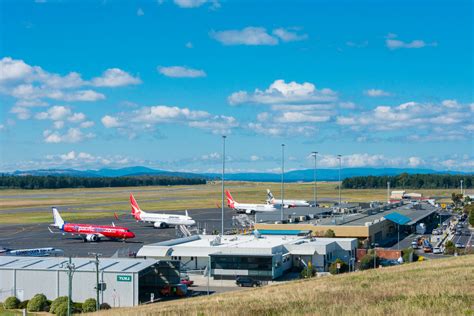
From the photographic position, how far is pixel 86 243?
101 meters

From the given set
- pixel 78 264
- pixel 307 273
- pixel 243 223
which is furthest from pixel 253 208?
pixel 78 264

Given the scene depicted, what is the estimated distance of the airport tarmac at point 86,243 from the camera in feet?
300

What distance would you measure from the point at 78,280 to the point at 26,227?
7073cm

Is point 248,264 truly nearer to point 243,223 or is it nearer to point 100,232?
point 100,232

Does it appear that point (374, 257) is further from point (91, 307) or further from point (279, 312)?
point (279, 312)

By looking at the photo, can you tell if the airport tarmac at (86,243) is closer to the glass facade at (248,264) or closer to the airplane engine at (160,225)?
the airplane engine at (160,225)

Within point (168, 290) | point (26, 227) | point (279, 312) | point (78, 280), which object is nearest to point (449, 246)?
point (168, 290)

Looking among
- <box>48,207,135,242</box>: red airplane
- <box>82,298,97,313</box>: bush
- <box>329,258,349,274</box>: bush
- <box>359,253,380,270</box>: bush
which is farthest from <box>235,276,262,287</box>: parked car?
<box>48,207,135,242</box>: red airplane

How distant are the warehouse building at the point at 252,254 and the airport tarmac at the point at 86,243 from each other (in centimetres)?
1342

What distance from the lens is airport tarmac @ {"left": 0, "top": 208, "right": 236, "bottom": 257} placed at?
91562mm

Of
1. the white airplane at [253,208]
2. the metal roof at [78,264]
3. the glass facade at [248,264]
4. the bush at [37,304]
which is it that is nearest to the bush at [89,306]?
the bush at [37,304]

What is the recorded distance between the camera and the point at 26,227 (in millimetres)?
122812

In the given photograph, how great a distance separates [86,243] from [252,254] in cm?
4137

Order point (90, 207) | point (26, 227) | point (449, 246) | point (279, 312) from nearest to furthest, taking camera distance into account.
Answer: point (279, 312)
point (449, 246)
point (26, 227)
point (90, 207)
